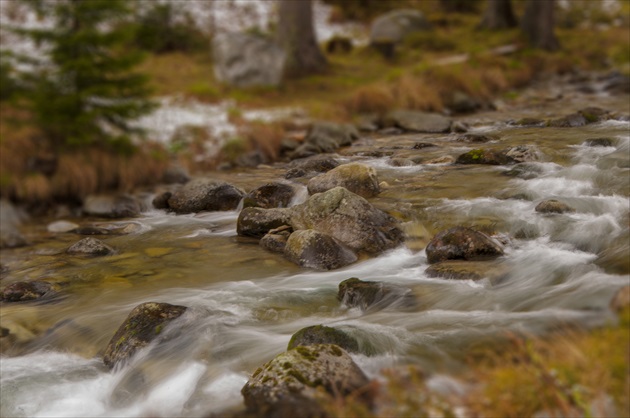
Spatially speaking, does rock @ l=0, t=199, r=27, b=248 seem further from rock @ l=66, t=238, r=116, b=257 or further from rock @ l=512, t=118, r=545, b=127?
rock @ l=512, t=118, r=545, b=127

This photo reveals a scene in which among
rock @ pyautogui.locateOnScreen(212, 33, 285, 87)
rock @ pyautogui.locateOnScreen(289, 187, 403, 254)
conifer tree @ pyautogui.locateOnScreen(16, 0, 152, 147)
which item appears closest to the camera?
rock @ pyautogui.locateOnScreen(289, 187, 403, 254)

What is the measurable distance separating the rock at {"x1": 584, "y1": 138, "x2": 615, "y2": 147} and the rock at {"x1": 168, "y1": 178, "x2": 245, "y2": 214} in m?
4.96

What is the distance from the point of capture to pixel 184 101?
13406mm

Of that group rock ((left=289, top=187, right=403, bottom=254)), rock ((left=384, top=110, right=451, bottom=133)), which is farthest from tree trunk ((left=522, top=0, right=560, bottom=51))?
rock ((left=289, top=187, right=403, bottom=254))

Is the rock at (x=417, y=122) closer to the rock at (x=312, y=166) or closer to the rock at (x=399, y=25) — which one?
the rock at (x=312, y=166)

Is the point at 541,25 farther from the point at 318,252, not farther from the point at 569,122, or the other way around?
the point at 318,252

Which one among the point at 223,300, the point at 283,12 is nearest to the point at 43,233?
the point at 223,300

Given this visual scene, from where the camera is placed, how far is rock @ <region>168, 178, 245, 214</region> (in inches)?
313

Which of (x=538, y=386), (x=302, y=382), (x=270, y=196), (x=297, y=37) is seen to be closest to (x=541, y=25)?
(x=297, y=37)

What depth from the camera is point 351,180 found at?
7.31 m

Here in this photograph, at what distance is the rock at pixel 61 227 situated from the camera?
8.12 m

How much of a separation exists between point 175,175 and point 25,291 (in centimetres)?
412

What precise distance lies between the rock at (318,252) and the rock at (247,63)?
9669 mm

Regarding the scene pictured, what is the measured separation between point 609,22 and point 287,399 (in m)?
26.6
